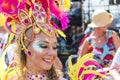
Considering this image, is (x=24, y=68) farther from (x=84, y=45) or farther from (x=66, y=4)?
(x=84, y=45)

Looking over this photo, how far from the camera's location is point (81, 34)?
7406mm

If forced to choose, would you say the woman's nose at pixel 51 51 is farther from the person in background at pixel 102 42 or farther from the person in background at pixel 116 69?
the person in background at pixel 102 42

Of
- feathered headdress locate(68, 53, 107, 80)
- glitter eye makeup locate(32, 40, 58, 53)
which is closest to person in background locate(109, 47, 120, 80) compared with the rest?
feathered headdress locate(68, 53, 107, 80)

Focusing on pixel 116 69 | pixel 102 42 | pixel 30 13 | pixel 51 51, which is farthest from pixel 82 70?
pixel 102 42

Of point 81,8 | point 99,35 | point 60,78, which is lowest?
point 60,78

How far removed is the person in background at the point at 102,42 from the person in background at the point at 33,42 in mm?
2008

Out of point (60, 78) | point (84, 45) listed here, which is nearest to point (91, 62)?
point (60, 78)

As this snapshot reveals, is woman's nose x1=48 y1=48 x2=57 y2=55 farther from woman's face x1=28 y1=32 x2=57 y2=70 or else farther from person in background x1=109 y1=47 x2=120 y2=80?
person in background x1=109 y1=47 x2=120 y2=80

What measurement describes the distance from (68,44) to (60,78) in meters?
4.55

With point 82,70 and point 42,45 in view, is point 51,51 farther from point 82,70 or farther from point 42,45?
point 82,70

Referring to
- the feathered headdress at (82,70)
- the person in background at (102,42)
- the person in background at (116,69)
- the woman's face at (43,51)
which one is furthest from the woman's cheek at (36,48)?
the person in background at (102,42)

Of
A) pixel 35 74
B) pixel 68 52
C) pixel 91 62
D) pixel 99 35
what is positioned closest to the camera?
pixel 35 74

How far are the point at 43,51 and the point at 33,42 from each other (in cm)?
10

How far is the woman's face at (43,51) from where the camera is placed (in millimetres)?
2676
